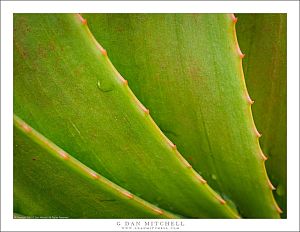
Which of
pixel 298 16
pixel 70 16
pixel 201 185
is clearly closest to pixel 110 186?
pixel 201 185

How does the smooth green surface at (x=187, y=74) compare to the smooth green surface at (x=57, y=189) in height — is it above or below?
above

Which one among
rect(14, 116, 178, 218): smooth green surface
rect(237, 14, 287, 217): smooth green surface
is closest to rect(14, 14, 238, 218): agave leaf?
rect(14, 116, 178, 218): smooth green surface

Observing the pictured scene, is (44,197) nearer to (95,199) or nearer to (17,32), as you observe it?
(95,199)

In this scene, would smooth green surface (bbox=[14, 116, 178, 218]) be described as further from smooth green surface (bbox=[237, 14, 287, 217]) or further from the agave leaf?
smooth green surface (bbox=[237, 14, 287, 217])

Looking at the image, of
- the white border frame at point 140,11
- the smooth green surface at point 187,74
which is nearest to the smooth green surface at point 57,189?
the white border frame at point 140,11

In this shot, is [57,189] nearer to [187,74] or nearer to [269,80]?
[187,74]

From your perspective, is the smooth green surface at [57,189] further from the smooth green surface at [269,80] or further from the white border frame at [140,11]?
the smooth green surface at [269,80]
